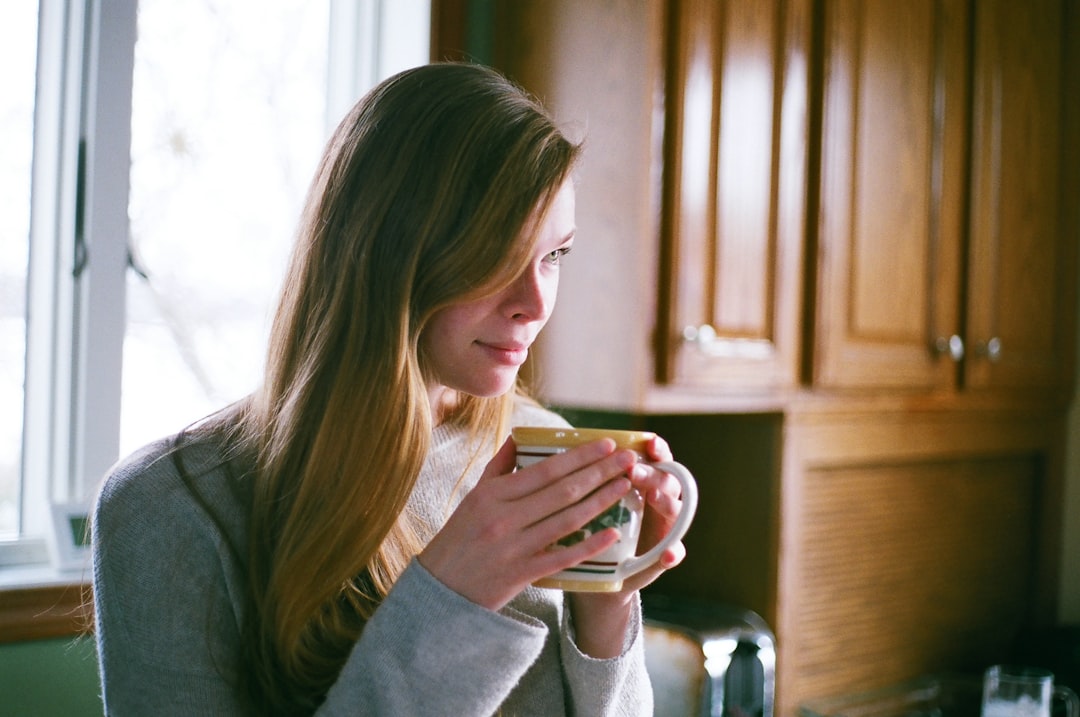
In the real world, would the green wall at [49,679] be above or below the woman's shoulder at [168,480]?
below

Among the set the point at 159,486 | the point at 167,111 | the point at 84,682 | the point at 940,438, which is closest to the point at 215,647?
the point at 159,486

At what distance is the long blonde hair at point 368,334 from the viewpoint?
82cm

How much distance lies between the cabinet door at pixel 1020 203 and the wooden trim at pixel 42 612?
1.61 m

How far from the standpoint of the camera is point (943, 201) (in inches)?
76.6

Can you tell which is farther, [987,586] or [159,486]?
[987,586]

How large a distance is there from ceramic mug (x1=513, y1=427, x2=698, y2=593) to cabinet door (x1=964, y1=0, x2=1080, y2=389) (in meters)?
1.48

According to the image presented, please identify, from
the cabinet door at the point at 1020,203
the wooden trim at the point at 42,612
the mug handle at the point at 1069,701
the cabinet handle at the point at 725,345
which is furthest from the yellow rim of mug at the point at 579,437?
the cabinet door at the point at 1020,203

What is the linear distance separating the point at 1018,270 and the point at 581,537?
1.74 meters

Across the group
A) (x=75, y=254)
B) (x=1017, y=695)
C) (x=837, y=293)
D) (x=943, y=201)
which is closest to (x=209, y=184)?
(x=75, y=254)

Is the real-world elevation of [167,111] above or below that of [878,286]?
above

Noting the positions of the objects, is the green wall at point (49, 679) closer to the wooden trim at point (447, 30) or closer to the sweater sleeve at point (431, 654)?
the sweater sleeve at point (431, 654)

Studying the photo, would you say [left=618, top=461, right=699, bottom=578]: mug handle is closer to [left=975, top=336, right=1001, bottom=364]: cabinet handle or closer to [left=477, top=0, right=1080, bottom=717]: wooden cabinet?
[left=477, top=0, right=1080, bottom=717]: wooden cabinet

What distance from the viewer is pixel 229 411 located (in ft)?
3.05

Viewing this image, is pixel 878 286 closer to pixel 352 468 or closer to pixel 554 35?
pixel 554 35
